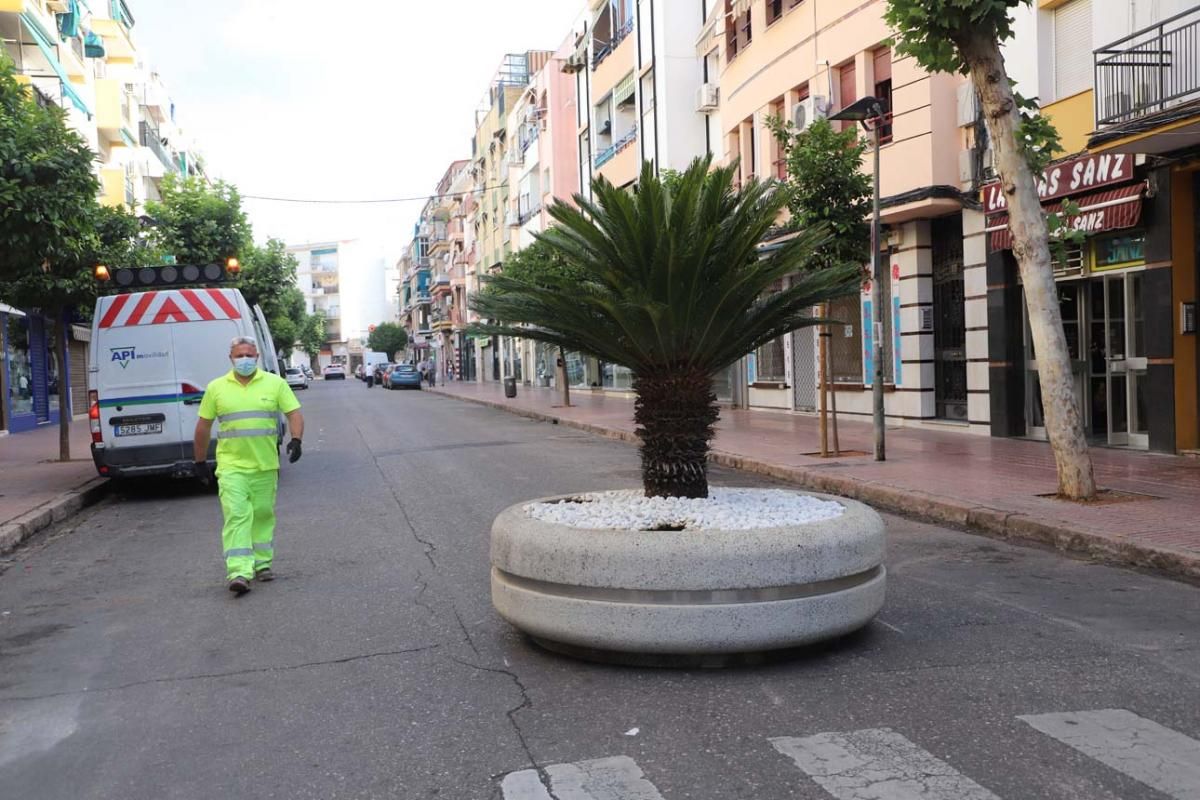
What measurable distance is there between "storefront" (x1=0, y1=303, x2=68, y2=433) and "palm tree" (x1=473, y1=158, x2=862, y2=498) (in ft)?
65.5

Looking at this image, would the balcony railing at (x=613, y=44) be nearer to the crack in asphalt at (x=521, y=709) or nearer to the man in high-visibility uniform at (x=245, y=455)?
the man in high-visibility uniform at (x=245, y=455)

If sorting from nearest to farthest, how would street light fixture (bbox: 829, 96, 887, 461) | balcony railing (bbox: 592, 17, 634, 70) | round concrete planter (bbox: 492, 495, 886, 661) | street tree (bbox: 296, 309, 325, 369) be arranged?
round concrete planter (bbox: 492, 495, 886, 661) → street light fixture (bbox: 829, 96, 887, 461) → balcony railing (bbox: 592, 17, 634, 70) → street tree (bbox: 296, 309, 325, 369)

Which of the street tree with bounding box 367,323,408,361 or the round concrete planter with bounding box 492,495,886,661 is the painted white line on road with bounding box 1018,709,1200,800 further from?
the street tree with bounding box 367,323,408,361

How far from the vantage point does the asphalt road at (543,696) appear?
3625mm

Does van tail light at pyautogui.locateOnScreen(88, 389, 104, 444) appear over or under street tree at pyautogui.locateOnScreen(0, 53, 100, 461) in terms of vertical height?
under

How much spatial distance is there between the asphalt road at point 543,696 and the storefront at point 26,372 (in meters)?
18.7

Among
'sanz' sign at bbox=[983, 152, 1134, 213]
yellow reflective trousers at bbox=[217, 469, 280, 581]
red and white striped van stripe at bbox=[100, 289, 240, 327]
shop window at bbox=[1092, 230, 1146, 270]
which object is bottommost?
yellow reflective trousers at bbox=[217, 469, 280, 581]

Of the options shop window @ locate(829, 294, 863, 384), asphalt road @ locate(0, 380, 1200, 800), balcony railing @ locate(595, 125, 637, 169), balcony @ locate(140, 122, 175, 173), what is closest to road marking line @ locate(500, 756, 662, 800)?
asphalt road @ locate(0, 380, 1200, 800)

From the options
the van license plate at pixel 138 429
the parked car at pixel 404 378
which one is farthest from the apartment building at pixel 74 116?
the parked car at pixel 404 378

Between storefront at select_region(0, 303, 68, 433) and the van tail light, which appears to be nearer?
the van tail light

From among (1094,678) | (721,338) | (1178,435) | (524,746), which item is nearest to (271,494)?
(721,338)

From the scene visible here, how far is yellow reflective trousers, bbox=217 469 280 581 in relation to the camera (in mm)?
6820

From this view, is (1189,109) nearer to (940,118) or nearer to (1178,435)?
(1178,435)

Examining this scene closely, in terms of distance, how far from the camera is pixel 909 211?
16.9 m
